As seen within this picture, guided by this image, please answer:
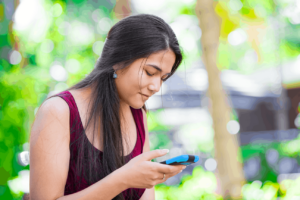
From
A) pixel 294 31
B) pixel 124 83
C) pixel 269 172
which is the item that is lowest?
pixel 269 172

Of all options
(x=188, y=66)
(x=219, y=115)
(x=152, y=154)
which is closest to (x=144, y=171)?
(x=152, y=154)

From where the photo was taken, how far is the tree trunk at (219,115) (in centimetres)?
327

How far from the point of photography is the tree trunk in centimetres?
327

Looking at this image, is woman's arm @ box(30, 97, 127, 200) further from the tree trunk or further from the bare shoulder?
the tree trunk

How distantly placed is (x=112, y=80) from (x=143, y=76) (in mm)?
226

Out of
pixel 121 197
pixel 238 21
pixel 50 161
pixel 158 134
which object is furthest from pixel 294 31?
pixel 50 161

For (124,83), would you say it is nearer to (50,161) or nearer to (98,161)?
(98,161)

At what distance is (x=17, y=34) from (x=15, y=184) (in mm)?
2075

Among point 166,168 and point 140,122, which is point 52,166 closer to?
point 166,168

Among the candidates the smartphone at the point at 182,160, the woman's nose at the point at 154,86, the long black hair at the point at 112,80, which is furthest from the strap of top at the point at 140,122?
the smartphone at the point at 182,160

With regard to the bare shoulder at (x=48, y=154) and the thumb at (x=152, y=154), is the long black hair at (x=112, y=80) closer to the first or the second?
the bare shoulder at (x=48, y=154)

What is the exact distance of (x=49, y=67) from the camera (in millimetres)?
4184

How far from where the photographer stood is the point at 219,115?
331 cm

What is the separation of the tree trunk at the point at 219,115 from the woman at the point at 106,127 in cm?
170
